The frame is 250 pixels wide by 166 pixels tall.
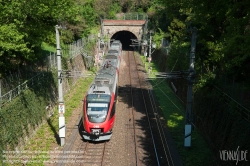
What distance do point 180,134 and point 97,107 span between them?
6172mm

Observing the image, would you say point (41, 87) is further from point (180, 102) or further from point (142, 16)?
point (142, 16)

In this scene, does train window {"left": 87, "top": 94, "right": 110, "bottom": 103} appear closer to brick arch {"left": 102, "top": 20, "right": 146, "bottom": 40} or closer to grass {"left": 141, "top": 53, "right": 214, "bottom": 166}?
grass {"left": 141, "top": 53, "right": 214, "bottom": 166}

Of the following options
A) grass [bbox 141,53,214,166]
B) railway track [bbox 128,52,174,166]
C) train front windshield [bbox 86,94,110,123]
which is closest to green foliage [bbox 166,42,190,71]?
grass [bbox 141,53,214,166]

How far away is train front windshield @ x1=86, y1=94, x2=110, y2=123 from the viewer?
56.1 ft

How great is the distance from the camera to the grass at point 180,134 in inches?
614

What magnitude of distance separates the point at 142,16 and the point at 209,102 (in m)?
52.1

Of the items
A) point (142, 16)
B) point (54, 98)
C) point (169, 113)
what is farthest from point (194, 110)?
point (142, 16)

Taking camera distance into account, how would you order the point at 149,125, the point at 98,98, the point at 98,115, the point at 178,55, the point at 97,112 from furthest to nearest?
the point at 178,55 → the point at 149,125 → the point at 98,98 → the point at 97,112 → the point at 98,115

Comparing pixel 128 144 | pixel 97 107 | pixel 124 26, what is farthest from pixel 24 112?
pixel 124 26

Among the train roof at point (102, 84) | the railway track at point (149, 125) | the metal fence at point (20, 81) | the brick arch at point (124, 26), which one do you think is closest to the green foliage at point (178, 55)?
the railway track at point (149, 125)

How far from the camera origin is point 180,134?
18984 millimetres

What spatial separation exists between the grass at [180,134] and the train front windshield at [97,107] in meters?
3.57

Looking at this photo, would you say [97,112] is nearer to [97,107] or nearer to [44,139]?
[97,107]

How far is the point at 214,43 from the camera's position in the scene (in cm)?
2017
